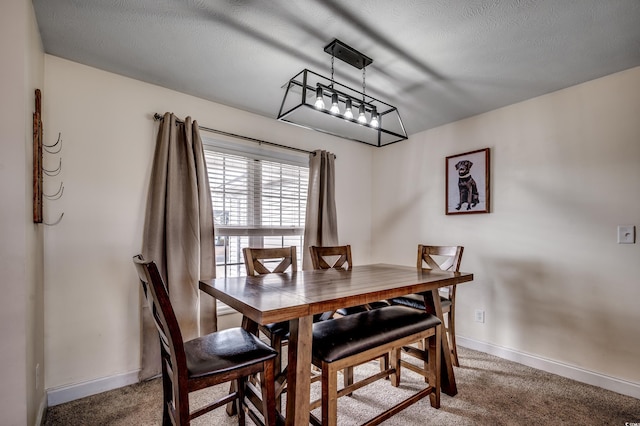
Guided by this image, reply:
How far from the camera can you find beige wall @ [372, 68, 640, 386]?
Result: 2182mm

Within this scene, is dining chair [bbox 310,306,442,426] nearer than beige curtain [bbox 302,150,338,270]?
Yes

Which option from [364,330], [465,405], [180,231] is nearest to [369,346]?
[364,330]

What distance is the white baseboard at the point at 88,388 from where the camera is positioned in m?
1.96

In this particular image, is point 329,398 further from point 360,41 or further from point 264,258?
point 360,41

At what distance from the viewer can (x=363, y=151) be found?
159 inches

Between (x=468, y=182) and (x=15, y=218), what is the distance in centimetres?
Answer: 346

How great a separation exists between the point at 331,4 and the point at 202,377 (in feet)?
6.33

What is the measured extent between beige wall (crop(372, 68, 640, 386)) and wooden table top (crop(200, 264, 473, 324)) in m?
0.99

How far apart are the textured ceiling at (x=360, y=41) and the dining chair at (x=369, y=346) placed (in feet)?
5.87

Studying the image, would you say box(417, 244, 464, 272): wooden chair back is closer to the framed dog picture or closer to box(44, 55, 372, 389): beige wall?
the framed dog picture

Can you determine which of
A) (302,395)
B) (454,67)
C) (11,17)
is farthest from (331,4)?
(302,395)

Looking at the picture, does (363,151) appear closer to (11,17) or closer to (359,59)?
(359,59)

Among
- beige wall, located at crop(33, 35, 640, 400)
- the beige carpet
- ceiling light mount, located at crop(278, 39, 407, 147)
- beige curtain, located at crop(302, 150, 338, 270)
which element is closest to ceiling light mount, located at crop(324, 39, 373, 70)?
ceiling light mount, located at crop(278, 39, 407, 147)

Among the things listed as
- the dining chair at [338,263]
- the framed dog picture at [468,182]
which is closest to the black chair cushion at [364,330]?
the dining chair at [338,263]
